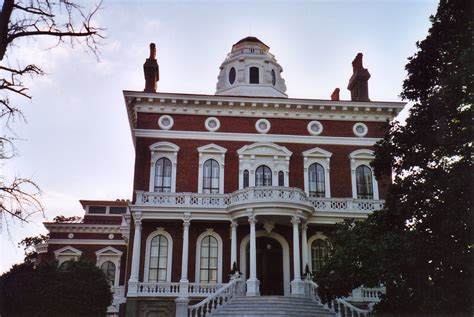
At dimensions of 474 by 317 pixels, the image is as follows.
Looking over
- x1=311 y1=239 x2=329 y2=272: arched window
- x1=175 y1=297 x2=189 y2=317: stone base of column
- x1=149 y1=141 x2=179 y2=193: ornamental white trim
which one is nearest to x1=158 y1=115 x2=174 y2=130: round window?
x1=149 y1=141 x2=179 y2=193: ornamental white trim

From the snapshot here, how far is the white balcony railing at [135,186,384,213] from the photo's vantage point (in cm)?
2273

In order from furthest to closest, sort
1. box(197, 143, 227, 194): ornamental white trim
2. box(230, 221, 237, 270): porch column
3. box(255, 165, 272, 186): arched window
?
box(255, 165, 272, 186): arched window → box(197, 143, 227, 194): ornamental white trim → box(230, 221, 237, 270): porch column

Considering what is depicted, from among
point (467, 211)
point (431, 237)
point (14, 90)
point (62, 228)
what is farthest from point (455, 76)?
point (62, 228)

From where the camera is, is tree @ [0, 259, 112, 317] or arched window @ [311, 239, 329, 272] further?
arched window @ [311, 239, 329, 272]

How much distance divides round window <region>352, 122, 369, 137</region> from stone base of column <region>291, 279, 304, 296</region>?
31.5 feet

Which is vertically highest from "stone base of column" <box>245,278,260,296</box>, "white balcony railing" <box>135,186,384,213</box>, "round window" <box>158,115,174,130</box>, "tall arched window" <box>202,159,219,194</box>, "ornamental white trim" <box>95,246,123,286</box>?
"round window" <box>158,115,174,130</box>

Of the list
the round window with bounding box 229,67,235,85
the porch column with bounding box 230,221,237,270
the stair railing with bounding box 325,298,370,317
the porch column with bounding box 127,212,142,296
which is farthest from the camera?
the round window with bounding box 229,67,235,85

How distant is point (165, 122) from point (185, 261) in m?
7.79

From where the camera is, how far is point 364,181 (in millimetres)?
26422

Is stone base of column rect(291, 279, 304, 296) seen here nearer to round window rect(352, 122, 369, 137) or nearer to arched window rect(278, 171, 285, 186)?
arched window rect(278, 171, 285, 186)

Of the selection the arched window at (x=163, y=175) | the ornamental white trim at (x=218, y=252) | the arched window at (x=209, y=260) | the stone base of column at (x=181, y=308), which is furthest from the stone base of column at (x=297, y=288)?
the arched window at (x=163, y=175)

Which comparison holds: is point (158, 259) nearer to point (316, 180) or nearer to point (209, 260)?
point (209, 260)

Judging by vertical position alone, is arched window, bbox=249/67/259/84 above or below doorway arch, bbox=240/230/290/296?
above

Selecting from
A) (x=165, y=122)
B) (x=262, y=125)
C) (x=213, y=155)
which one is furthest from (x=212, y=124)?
(x=262, y=125)
